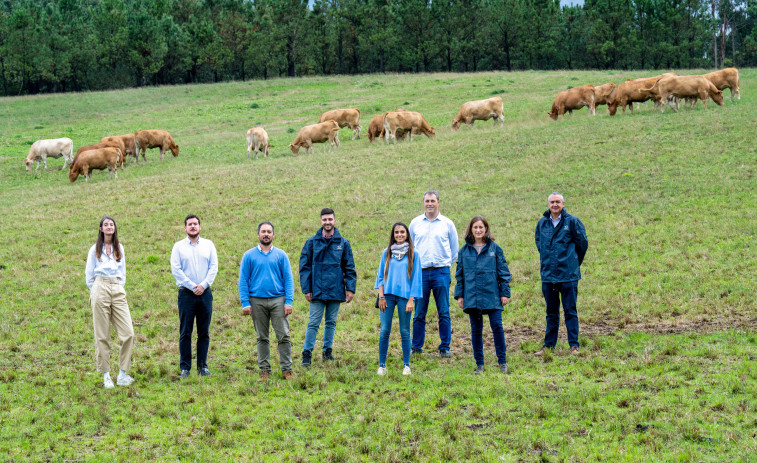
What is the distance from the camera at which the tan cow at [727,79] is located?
99.1 ft

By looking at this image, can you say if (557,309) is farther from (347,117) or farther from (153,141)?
(347,117)

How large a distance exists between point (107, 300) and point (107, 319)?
0.82 feet

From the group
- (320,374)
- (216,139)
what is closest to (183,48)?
(216,139)

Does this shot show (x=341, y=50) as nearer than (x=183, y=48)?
No

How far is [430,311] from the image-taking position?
12.3 m

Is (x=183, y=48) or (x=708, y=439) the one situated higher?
(x=183, y=48)

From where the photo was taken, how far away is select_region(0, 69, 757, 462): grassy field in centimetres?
667

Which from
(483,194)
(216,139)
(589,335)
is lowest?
(589,335)

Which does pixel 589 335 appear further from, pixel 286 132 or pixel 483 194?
pixel 286 132

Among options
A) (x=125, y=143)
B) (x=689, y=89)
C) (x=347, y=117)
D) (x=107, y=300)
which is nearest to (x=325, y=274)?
(x=107, y=300)

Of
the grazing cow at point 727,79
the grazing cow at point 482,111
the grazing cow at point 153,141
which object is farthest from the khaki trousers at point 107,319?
the grazing cow at point 727,79

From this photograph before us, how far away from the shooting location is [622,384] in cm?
771

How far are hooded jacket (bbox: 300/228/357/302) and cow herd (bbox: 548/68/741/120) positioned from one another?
2448 cm

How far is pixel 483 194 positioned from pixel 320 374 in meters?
12.5
